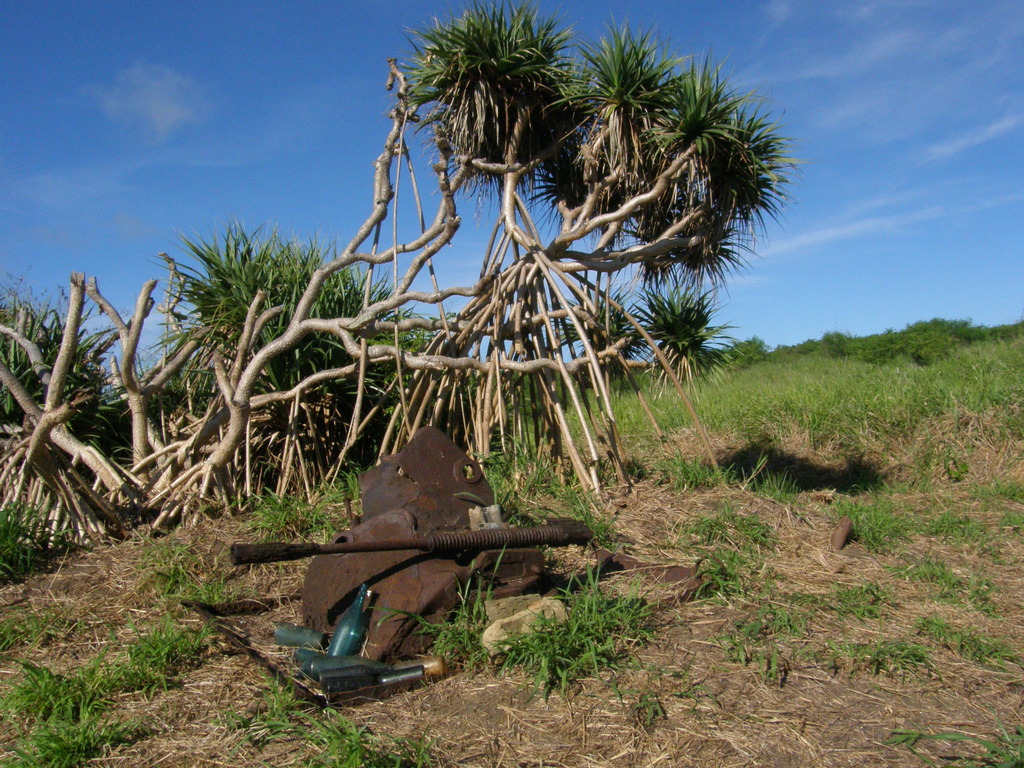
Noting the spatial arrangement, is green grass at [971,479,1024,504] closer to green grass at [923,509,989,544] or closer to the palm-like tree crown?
green grass at [923,509,989,544]

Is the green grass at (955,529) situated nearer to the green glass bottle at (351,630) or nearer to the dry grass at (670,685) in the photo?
the dry grass at (670,685)

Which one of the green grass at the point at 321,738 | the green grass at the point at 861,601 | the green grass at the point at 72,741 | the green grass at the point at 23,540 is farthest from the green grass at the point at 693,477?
the green grass at the point at 23,540

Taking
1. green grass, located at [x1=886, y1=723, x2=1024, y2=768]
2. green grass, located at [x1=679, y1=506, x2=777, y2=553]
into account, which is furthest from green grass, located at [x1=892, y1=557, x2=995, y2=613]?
green grass, located at [x1=886, y1=723, x2=1024, y2=768]

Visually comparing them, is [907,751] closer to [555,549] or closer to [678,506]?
[555,549]

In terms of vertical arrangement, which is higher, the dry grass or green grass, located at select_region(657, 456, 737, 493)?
green grass, located at select_region(657, 456, 737, 493)

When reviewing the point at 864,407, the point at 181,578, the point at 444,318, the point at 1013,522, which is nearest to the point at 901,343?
the point at 864,407

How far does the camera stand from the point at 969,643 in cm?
295

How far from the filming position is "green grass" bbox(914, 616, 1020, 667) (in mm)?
2869

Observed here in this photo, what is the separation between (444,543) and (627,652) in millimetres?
819

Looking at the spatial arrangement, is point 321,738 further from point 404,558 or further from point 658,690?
point 658,690

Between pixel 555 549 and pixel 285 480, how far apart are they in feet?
6.49

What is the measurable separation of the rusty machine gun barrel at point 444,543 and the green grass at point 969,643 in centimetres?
147

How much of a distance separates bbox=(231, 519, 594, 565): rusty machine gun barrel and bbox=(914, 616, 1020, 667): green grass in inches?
57.7

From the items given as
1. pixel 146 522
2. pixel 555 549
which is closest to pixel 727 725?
pixel 555 549
